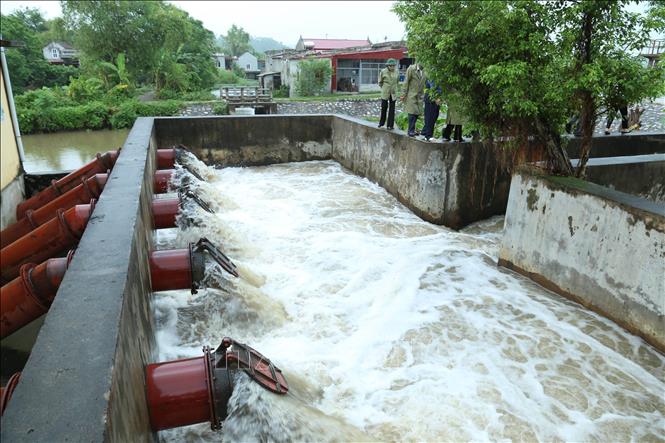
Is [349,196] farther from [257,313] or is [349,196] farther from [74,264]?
[74,264]

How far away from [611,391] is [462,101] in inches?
130

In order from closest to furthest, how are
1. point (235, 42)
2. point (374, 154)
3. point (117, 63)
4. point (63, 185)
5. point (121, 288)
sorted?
point (121, 288) → point (63, 185) → point (374, 154) → point (117, 63) → point (235, 42)

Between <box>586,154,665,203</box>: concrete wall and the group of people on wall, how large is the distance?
1.78 metres

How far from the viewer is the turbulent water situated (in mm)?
3104

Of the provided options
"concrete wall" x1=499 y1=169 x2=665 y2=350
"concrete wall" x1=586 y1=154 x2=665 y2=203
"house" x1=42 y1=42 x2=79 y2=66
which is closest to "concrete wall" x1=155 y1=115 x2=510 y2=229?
"concrete wall" x1=499 y1=169 x2=665 y2=350

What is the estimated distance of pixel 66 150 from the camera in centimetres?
1961

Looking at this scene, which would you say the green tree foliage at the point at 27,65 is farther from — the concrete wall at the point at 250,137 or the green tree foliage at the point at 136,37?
the concrete wall at the point at 250,137

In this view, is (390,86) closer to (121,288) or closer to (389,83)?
(389,83)

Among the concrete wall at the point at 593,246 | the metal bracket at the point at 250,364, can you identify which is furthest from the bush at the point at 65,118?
the metal bracket at the point at 250,364

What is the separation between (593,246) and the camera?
4.33 m

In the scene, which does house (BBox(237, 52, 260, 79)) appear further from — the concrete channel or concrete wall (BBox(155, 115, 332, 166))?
the concrete channel

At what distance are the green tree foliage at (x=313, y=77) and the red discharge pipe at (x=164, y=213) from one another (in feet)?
87.2

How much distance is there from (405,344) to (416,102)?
15.3ft

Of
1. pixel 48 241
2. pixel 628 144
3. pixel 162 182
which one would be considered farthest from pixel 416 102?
pixel 48 241
